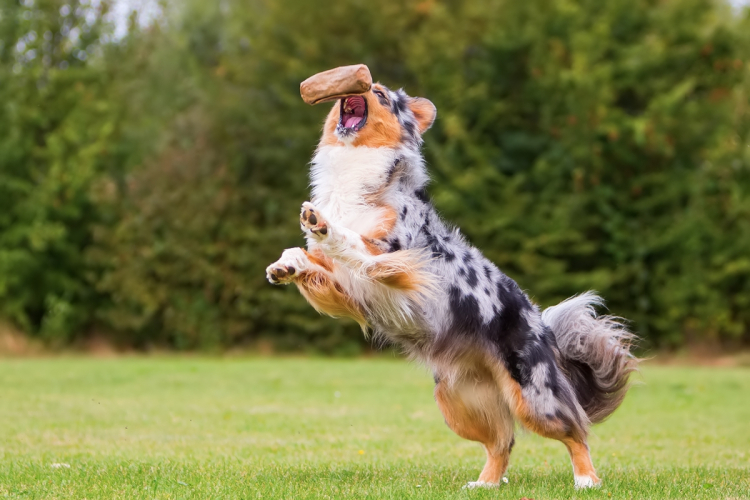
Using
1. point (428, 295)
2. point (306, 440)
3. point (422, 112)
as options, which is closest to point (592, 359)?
point (428, 295)

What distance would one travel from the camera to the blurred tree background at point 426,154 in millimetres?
22219

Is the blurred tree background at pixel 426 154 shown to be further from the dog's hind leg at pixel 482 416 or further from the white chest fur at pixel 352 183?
the white chest fur at pixel 352 183

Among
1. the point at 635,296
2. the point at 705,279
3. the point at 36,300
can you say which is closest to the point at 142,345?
the point at 36,300

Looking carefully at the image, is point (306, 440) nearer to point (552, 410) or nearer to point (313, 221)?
point (552, 410)

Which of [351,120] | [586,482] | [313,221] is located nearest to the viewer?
[313,221]

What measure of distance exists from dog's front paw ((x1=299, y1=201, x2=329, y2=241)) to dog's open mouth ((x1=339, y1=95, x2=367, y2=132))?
2.71ft

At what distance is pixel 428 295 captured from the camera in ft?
19.2

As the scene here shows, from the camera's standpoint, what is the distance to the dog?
5785 mm

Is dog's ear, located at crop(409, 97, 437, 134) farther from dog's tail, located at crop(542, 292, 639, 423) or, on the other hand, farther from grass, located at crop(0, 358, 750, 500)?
grass, located at crop(0, 358, 750, 500)

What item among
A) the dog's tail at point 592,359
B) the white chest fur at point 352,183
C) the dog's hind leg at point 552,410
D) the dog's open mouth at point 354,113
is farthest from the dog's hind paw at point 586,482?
the dog's open mouth at point 354,113

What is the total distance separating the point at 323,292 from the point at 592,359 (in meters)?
2.22

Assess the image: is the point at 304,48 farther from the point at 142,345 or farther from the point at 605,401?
the point at 605,401

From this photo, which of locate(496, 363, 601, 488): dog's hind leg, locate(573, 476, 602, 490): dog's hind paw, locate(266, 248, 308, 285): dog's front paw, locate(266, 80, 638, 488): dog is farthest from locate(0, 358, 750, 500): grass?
locate(266, 248, 308, 285): dog's front paw

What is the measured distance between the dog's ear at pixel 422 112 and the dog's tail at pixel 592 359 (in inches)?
66.1
